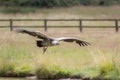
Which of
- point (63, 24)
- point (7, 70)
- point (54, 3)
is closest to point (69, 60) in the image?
point (7, 70)

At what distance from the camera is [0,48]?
18.9 meters

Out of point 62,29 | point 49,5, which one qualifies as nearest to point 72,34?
point 62,29

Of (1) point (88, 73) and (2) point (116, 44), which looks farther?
(2) point (116, 44)

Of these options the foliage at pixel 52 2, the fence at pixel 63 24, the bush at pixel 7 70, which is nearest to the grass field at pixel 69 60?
the bush at pixel 7 70

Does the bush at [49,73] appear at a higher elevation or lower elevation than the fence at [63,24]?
lower

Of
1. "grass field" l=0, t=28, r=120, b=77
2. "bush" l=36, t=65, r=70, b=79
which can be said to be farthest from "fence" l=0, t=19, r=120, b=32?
"bush" l=36, t=65, r=70, b=79

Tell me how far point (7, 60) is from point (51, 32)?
44.3 feet

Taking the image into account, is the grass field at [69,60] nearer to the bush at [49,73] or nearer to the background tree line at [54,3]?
the bush at [49,73]

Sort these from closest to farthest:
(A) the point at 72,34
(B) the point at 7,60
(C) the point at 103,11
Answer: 1. (B) the point at 7,60
2. (A) the point at 72,34
3. (C) the point at 103,11

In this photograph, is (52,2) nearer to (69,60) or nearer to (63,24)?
(63,24)

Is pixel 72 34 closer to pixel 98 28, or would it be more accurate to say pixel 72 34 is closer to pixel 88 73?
pixel 98 28

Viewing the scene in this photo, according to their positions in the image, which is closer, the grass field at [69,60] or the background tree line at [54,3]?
the grass field at [69,60]

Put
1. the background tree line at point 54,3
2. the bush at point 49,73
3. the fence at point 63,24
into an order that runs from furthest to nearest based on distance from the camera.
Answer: the background tree line at point 54,3, the fence at point 63,24, the bush at point 49,73

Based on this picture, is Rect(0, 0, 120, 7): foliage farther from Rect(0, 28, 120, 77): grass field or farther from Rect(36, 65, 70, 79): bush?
Rect(36, 65, 70, 79): bush
